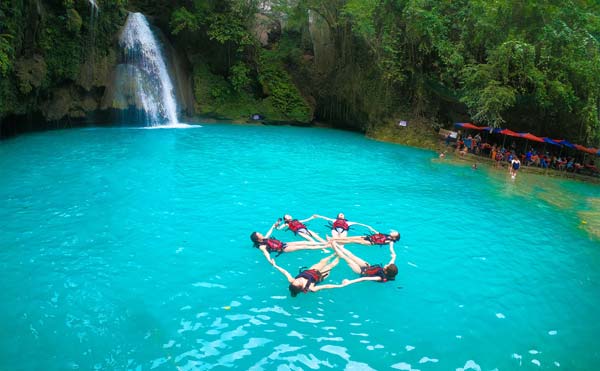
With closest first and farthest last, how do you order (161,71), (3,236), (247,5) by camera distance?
(3,236)
(161,71)
(247,5)

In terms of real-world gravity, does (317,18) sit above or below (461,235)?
above

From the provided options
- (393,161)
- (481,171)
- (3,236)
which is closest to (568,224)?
(481,171)

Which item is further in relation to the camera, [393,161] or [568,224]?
[393,161]

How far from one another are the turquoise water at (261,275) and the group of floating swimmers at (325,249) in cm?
19

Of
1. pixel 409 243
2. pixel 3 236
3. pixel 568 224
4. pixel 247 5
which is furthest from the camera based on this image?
pixel 247 5

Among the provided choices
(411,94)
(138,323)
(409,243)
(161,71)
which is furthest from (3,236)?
(411,94)

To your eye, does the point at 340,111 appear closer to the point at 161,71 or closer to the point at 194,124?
the point at 194,124

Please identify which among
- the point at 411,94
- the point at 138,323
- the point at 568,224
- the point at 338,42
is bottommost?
the point at 138,323

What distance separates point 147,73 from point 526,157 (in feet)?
68.3

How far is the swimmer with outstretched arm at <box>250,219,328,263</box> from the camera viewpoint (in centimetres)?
859

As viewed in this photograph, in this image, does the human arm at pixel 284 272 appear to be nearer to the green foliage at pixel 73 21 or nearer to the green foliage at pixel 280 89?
the green foliage at pixel 73 21

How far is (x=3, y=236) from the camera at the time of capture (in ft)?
28.7

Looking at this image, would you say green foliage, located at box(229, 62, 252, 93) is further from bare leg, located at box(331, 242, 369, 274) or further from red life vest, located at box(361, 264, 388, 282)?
red life vest, located at box(361, 264, 388, 282)

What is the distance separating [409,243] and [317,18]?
25035 millimetres
